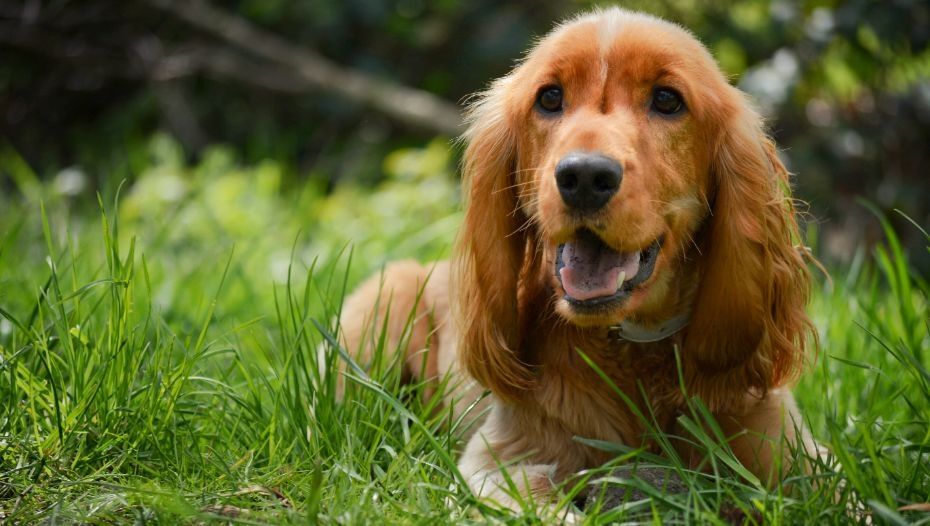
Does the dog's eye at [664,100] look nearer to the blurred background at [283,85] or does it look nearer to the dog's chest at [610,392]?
the dog's chest at [610,392]

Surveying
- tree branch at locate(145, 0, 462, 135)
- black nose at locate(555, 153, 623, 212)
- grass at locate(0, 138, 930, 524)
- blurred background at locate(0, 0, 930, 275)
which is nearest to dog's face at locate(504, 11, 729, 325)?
black nose at locate(555, 153, 623, 212)

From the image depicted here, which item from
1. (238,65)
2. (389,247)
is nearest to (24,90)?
(238,65)

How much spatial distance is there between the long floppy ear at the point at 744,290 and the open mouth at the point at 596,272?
0.24 m

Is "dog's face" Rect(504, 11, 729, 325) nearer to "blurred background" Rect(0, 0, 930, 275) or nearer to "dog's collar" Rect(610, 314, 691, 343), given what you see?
"dog's collar" Rect(610, 314, 691, 343)

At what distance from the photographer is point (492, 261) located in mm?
2846

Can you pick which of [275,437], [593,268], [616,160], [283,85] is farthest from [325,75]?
[616,160]

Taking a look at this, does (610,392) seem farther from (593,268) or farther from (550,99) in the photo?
(550,99)

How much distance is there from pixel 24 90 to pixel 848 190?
17.4 ft

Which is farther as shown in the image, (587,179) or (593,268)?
(593,268)

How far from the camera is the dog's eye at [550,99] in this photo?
268cm

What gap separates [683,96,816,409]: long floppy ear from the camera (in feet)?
8.66

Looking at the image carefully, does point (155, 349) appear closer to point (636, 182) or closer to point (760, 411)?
point (636, 182)

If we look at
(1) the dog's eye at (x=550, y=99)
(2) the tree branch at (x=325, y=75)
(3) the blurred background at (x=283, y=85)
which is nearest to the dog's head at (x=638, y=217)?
(1) the dog's eye at (x=550, y=99)

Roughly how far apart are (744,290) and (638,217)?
1.38ft
